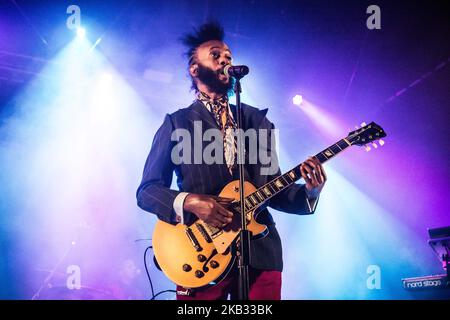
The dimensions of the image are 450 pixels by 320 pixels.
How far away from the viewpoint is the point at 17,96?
5641 mm

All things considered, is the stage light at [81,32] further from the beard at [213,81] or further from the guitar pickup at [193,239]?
the guitar pickup at [193,239]

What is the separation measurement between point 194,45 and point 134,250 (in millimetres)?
2984

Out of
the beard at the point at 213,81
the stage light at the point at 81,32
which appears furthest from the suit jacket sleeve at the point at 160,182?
the stage light at the point at 81,32

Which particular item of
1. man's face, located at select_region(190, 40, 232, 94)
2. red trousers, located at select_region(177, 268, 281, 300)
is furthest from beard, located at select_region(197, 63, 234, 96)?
red trousers, located at select_region(177, 268, 281, 300)

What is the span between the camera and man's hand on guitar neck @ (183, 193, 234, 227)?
263 cm

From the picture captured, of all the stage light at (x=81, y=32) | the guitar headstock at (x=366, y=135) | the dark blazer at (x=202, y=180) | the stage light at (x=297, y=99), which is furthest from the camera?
the stage light at (x=297, y=99)

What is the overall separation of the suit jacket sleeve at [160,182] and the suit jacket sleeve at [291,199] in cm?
72

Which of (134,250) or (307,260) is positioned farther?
(307,260)

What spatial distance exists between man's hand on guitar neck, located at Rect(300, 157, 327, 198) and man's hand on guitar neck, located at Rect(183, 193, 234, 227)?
541 mm

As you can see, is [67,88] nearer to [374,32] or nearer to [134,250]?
[134,250]

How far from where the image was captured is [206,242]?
2668mm

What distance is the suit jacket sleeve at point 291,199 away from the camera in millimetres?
2922

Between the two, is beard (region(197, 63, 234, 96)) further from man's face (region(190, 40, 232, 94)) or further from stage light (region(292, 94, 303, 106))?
stage light (region(292, 94, 303, 106))
